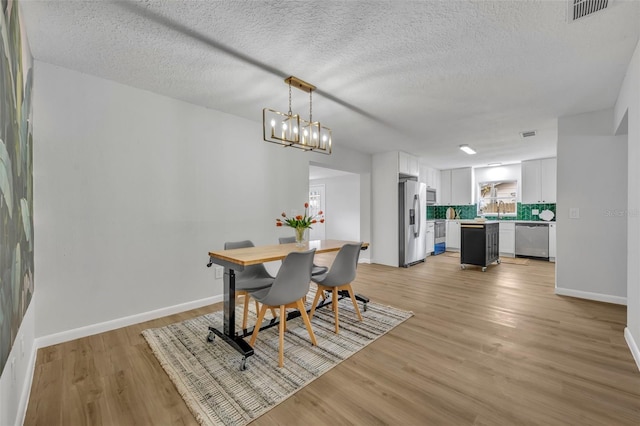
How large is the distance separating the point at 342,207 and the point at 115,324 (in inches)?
236

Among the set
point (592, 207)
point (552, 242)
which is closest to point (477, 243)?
point (592, 207)

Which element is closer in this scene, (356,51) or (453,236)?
(356,51)

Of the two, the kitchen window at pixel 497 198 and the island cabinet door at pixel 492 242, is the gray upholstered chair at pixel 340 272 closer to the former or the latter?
the island cabinet door at pixel 492 242

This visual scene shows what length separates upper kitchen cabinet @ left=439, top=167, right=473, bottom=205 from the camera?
7596mm

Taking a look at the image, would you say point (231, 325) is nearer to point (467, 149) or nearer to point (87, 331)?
point (87, 331)

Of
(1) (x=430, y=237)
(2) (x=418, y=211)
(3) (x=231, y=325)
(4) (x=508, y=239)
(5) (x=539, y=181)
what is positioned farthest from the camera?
(1) (x=430, y=237)

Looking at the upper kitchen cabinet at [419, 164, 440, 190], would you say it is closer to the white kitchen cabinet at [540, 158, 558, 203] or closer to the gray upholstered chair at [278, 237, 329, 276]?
the white kitchen cabinet at [540, 158, 558, 203]

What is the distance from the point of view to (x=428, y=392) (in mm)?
1726

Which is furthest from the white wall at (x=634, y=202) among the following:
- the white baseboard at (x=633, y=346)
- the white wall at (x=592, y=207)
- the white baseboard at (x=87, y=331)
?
the white baseboard at (x=87, y=331)

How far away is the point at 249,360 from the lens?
6.94ft

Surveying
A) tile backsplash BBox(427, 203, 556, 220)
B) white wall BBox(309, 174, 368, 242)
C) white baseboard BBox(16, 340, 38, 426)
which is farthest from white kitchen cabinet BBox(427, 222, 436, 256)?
white baseboard BBox(16, 340, 38, 426)

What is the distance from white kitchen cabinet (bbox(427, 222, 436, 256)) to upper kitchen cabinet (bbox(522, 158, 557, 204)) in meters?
2.28

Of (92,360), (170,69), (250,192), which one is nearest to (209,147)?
(250,192)

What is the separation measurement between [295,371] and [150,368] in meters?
1.11
